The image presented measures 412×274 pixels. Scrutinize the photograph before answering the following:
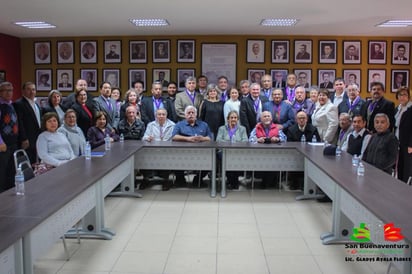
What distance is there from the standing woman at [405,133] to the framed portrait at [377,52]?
3296 mm

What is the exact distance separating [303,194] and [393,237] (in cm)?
326

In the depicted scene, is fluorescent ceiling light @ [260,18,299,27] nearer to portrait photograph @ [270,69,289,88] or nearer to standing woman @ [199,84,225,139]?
portrait photograph @ [270,69,289,88]

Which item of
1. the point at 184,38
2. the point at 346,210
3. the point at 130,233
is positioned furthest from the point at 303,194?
the point at 184,38

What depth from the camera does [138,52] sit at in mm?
8734

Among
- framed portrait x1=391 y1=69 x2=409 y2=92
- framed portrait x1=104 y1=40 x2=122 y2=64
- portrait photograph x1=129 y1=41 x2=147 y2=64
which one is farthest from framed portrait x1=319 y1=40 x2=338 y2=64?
framed portrait x1=104 y1=40 x2=122 y2=64

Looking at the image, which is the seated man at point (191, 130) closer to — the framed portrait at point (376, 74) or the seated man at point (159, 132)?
the seated man at point (159, 132)

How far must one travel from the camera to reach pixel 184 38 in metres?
8.60

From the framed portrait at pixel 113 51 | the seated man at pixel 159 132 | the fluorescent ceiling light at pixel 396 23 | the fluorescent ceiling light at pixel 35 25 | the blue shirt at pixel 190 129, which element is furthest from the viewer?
the framed portrait at pixel 113 51

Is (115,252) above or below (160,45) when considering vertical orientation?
below

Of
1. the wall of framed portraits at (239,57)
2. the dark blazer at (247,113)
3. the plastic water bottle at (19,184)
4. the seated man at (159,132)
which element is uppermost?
the wall of framed portraits at (239,57)

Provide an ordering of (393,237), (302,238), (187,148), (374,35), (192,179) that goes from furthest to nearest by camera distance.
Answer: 1. (374,35)
2. (192,179)
3. (187,148)
4. (302,238)
5. (393,237)

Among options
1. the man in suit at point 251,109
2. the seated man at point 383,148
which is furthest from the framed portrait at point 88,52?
the seated man at point 383,148

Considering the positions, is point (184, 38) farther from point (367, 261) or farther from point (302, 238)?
point (367, 261)

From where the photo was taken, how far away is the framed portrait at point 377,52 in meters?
8.60
